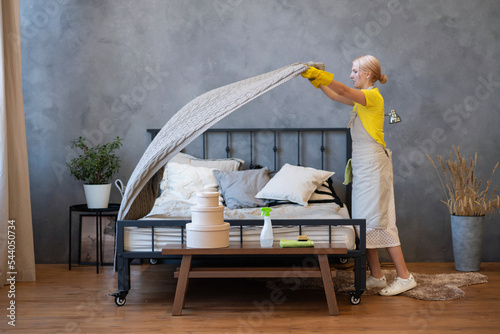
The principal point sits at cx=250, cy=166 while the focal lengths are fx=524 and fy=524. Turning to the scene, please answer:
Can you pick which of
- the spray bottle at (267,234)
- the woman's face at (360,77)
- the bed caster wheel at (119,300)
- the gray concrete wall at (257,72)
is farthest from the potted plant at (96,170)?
the woman's face at (360,77)

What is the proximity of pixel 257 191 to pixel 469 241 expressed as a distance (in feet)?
5.47

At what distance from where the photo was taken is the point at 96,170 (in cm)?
413

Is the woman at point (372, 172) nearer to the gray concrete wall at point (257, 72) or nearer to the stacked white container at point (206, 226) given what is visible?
the stacked white container at point (206, 226)

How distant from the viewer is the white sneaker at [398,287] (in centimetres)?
319

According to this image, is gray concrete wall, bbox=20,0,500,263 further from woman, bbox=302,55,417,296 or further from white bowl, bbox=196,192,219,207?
white bowl, bbox=196,192,219,207

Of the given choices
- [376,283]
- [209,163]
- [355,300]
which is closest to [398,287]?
[376,283]

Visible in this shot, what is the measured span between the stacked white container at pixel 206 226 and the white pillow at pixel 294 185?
1.05 meters

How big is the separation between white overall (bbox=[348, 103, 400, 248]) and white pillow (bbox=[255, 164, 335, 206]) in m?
0.63

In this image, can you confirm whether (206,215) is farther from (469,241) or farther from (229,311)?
(469,241)

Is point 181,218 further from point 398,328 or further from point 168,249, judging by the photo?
point 398,328

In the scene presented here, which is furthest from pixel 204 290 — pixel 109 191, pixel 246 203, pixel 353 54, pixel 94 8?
pixel 94 8

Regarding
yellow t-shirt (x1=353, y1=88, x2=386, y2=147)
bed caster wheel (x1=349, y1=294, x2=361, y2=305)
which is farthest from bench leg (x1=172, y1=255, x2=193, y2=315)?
yellow t-shirt (x1=353, y1=88, x2=386, y2=147)

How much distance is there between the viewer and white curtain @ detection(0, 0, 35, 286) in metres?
3.68

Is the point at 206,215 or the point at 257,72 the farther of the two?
the point at 257,72
